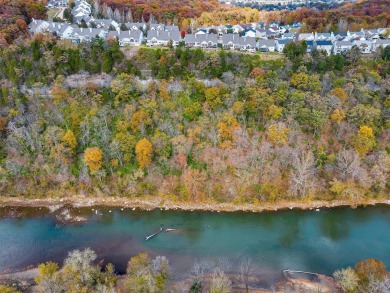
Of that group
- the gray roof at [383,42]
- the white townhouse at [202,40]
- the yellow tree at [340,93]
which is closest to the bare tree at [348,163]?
the yellow tree at [340,93]

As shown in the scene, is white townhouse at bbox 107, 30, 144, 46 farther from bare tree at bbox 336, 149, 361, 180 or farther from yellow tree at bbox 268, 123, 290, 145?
bare tree at bbox 336, 149, 361, 180

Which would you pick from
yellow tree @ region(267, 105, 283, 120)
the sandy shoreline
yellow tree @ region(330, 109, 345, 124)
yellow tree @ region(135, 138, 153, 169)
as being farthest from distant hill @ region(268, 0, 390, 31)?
yellow tree @ region(135, 138, 153, 169)

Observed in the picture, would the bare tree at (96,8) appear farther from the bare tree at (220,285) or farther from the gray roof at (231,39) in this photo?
the bare tree at (220,285)

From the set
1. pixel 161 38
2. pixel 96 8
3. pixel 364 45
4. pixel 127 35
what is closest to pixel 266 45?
pixel 364 45

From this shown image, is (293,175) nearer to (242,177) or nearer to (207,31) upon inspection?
(242,177)

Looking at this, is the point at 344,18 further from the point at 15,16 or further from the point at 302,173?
the point at 15,16

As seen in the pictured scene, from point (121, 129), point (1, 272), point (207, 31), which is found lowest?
point (1, 272)

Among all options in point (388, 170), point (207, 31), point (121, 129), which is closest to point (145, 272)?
point (121, 129)
